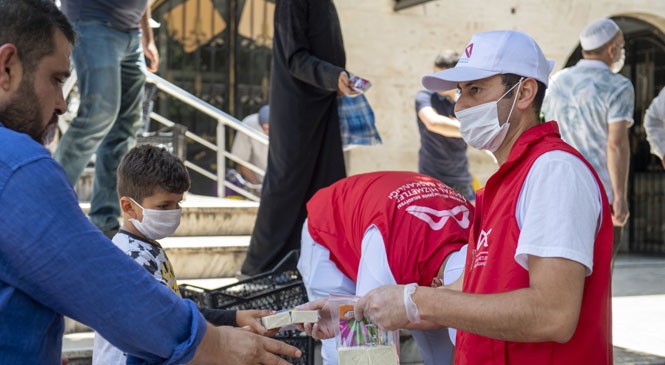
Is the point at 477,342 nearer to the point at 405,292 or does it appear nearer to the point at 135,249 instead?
the point at 405,292

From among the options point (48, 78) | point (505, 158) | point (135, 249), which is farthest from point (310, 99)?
point (48, 78)

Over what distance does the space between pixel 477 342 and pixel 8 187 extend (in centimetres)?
126

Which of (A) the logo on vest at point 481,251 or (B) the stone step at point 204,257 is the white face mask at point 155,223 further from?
(B) the stone step at point 204,257

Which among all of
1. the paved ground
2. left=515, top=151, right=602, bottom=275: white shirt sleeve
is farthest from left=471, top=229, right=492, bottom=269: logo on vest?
the paved ground

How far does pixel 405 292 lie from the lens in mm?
2043

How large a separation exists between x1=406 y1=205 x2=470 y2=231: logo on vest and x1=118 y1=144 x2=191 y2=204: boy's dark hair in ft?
3.04

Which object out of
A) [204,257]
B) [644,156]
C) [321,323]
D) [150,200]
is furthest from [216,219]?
[644,156]

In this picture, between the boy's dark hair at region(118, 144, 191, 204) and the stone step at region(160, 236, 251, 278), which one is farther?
the stone step at region(160, 236, 251, 278)

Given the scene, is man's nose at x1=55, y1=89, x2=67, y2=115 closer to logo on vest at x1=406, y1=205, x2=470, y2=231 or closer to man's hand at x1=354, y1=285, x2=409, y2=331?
man's hand at x1=354, y1=285, x2=409, y2=331

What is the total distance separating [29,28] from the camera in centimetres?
149

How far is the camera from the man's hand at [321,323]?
237 cm

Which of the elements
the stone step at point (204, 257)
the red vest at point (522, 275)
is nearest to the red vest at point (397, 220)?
the red vest at point (522, 275)

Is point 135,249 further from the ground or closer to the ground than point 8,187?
closer to the ground

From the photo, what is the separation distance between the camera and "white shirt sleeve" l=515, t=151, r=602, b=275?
1.89 metres
